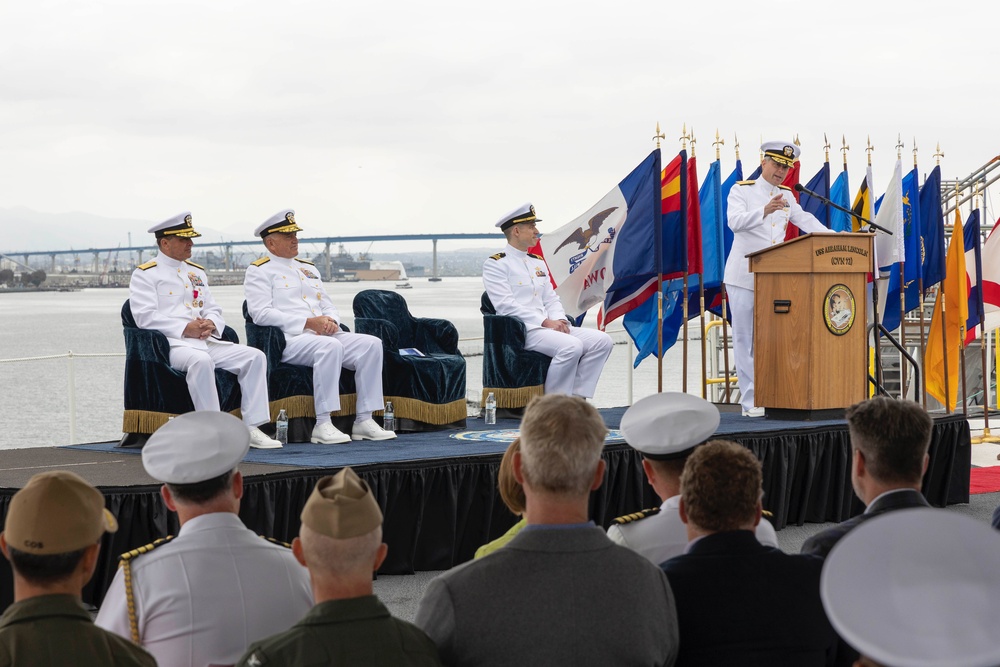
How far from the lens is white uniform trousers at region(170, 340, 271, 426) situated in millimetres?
5164

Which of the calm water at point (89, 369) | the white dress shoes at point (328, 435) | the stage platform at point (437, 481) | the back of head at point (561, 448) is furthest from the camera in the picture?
the calm water at point (89, 369)

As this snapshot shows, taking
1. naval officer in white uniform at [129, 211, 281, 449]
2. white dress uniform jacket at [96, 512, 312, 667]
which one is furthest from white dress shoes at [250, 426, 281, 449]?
white dress uniform jacket at [96, 512, 312, 667]

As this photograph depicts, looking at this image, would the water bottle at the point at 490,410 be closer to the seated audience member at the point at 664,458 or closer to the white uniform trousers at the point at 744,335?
the white uniform trousers at the point at 744,335

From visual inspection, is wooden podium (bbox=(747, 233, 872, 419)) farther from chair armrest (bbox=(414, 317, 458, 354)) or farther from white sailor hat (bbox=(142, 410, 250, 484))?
white sailor hat (bbox=(142, 410, 250, 484))

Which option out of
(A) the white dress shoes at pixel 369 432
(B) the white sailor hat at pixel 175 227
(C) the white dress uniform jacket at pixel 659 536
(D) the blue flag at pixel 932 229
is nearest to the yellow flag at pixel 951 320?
(D) the blue flag at pixel 932 229

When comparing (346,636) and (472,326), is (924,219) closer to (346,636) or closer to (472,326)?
(346,636)

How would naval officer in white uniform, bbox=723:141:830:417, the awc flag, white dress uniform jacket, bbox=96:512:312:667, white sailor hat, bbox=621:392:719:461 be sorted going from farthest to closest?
the awc flag < naval officer in white uniform, bbox=723:141:830:417 < white sailor hat, bbox=621:392:719:461 < white dress uniform jacket, bbox=96:512:312:667

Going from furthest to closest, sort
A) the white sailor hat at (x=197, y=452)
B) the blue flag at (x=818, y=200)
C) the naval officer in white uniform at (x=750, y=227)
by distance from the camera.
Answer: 1. the blue flag at (x=818, y=200)
2. the naval officer in white uniform at (x=750, y=227)
3. the white sailor hat at (x=197, y=452)

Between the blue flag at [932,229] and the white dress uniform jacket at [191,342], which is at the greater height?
the blue flag at [932,229]

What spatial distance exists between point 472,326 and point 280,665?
4603cm

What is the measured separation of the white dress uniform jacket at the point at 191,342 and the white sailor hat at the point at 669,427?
3.05 m

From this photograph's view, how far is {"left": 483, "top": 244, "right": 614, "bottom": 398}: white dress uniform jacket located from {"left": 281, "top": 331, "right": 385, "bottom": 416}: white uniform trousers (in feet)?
3.37

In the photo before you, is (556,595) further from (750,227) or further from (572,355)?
(750,227)

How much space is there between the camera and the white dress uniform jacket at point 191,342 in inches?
204
